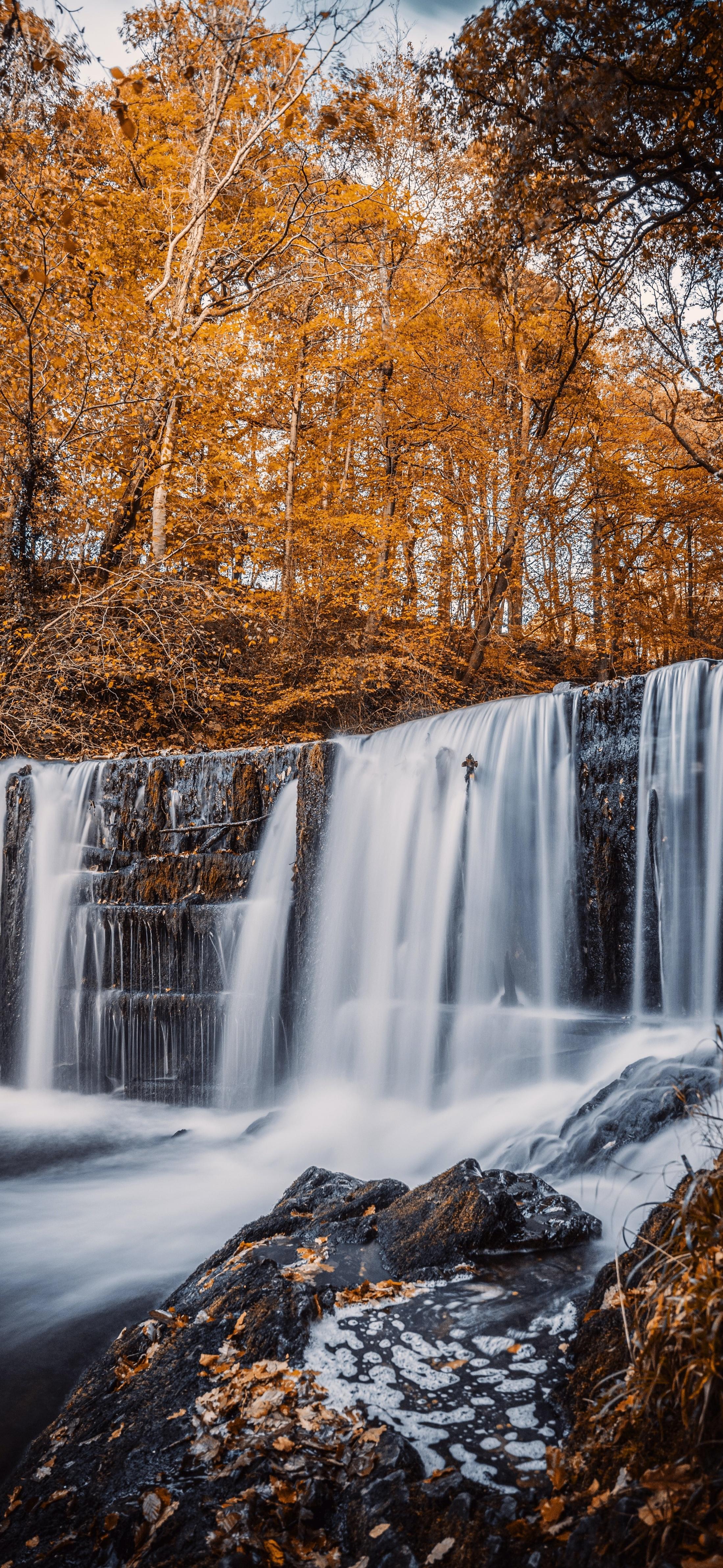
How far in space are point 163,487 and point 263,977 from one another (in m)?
7.97

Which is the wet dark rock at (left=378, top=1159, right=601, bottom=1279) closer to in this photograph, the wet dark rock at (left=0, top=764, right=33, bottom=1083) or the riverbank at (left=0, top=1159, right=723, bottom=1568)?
the riverbank at (left=0, top=1159, right=723, bottom=1568)

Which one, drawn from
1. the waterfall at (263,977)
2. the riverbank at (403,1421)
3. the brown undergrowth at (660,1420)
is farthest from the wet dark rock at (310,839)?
the brown undergrowth at (660,1420)

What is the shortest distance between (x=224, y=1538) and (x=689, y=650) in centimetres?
1636

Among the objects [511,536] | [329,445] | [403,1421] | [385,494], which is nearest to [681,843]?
[403,1421]

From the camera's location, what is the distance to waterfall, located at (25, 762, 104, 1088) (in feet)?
29.9

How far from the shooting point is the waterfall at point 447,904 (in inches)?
278

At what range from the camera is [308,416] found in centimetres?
1631

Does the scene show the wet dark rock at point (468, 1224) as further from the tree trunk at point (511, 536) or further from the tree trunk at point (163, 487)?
the tree trunk at point (511, 536)

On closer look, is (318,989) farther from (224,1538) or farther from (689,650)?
(689,650)

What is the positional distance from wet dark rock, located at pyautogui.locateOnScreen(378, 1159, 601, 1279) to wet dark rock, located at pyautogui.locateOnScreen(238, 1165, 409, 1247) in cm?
13

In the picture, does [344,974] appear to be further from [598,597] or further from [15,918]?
[598,597]

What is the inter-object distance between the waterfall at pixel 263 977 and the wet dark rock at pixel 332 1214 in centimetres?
379

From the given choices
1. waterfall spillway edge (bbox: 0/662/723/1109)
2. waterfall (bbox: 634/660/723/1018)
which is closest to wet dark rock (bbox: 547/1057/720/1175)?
waterfall spillway edge (bbox: 0/662/723/1109)

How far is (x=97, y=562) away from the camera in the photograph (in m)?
12.6
